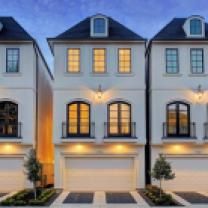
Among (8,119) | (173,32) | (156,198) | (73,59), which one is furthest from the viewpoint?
(173,32)

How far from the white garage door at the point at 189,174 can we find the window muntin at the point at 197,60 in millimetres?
4873

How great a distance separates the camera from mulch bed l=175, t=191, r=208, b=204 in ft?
63.3

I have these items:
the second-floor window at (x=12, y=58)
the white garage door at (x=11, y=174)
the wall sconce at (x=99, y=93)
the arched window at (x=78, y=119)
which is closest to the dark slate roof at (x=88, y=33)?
the second-floor window at (x=12, y=58)

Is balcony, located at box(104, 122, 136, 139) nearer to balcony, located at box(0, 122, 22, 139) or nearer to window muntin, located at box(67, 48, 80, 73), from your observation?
window muntin, located at box(67, 48, 80, 73)

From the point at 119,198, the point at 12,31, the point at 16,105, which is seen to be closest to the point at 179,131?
the point at 119,198

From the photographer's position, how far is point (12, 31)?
970 inches

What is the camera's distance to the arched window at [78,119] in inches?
931

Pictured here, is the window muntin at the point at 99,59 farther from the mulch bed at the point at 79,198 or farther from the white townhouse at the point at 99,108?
the mulch bed at the point at 79,198

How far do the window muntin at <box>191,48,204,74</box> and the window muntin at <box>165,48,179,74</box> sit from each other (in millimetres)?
864

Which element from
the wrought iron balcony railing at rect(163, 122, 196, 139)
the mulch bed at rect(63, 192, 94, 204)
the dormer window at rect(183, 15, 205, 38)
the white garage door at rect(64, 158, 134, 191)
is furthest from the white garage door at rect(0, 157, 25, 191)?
the dormer window at rect(183, 15, 205, 38)

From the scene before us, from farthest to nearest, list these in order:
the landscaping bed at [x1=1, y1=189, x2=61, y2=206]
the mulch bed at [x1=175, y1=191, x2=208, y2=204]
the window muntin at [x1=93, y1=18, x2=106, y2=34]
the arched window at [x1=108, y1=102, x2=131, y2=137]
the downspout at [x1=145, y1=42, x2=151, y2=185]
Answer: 1. the downspout at [x1=145, y1=42, x2=151, y2=185]
2. the window muntin at [x1=93, y1=18, x2=106, y2=34]
3. the arched window at [x1=108, y1=102, x2=131, y2=137]
4. the mulch bed at [x1=175, y1=191, x2=208, y2=204]
5. the landscaping bed at [x1=1, y1=189, x2=61, y2=206]

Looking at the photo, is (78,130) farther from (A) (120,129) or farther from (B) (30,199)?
(B) (30,199)

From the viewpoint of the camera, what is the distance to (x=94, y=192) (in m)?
23.2

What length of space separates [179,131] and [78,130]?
5323 mm
